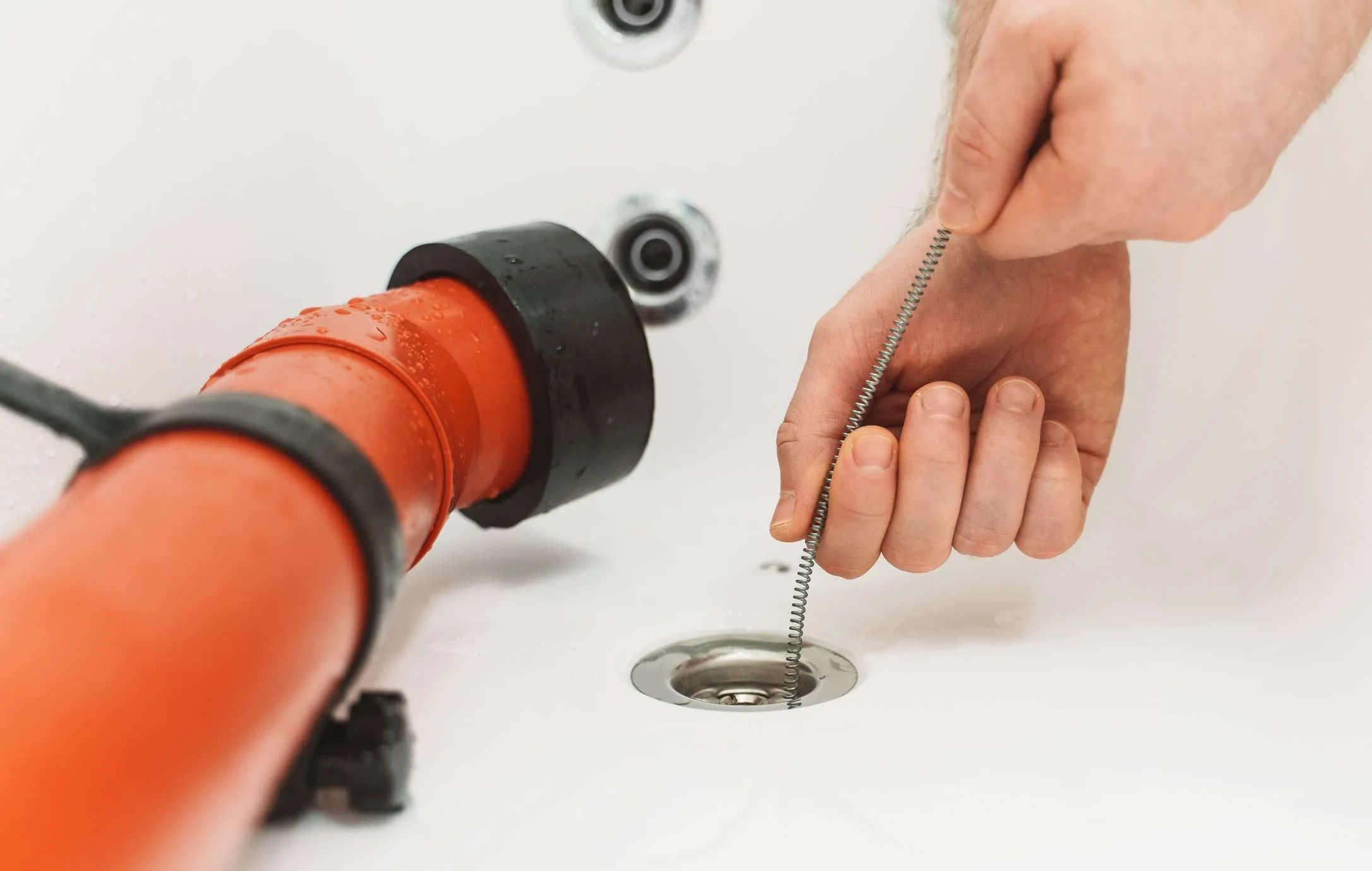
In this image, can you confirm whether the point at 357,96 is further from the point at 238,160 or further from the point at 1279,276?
the point at 1279,276

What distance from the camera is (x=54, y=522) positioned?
0.26 m

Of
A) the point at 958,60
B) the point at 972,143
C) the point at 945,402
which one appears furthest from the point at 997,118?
the point at 958,60

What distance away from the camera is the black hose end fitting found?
55 cm

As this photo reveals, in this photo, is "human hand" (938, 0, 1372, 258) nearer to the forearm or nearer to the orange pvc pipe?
the forearm

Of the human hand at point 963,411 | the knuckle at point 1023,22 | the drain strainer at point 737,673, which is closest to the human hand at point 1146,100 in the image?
the knuckle at point 1023,22

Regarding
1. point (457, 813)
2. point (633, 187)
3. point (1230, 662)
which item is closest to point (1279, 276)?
point (1230, 662)

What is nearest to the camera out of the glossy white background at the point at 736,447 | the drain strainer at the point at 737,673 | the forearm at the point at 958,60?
the glossy white background at the point at 736,447

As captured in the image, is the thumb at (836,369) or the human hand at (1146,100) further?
the thumb at (836,369)

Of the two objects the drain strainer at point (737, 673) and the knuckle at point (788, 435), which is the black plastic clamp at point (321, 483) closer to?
the drain strainer at point (737, 673)

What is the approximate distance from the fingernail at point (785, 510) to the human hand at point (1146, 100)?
18cm

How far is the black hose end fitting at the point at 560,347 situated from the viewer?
55cm

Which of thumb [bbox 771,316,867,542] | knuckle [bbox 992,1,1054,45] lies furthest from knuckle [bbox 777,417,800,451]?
knuckle [bbox 992,1,1054,45]

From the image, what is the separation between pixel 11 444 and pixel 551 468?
23 centimetres

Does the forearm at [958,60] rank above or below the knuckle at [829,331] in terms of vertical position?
above
